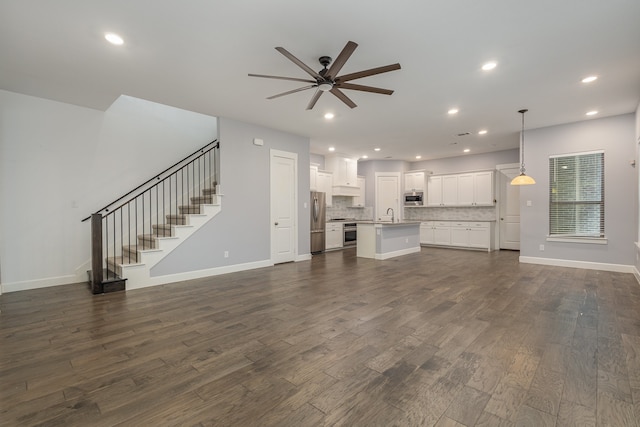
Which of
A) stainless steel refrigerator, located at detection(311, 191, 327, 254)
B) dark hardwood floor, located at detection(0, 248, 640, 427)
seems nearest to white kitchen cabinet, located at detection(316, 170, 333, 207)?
stainless steel refrigerator, located at detection(311, 191, 327, 254)

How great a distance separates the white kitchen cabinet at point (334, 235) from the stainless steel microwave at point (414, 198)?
278 cm

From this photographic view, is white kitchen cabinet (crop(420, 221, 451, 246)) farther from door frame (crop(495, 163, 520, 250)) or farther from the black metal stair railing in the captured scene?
the black metal stair railing

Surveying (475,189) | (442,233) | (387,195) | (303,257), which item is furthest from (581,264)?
(303,257)

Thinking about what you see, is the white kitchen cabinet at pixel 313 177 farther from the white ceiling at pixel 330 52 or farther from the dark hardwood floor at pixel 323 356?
the dark hardwood floor at pixel 323 356

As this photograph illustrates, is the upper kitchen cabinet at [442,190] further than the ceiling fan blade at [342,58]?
Yes

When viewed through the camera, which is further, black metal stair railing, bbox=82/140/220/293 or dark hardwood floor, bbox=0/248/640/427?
black metal stair railing, bbox=82/140/220/293

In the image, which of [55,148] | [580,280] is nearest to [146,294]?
[55,148]

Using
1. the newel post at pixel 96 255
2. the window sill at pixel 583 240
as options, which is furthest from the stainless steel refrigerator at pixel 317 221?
the window sill at pixel 583 240

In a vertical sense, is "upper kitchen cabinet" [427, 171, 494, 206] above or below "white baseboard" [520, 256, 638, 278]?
above

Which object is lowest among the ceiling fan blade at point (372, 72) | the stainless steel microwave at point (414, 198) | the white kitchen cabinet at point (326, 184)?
the stainless steel microwave at point (414, 198)

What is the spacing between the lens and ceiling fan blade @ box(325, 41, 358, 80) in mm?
2512

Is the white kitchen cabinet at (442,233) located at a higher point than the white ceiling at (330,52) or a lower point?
lower

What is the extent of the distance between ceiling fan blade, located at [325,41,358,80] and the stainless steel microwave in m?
7.53

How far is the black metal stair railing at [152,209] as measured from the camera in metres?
4.99
